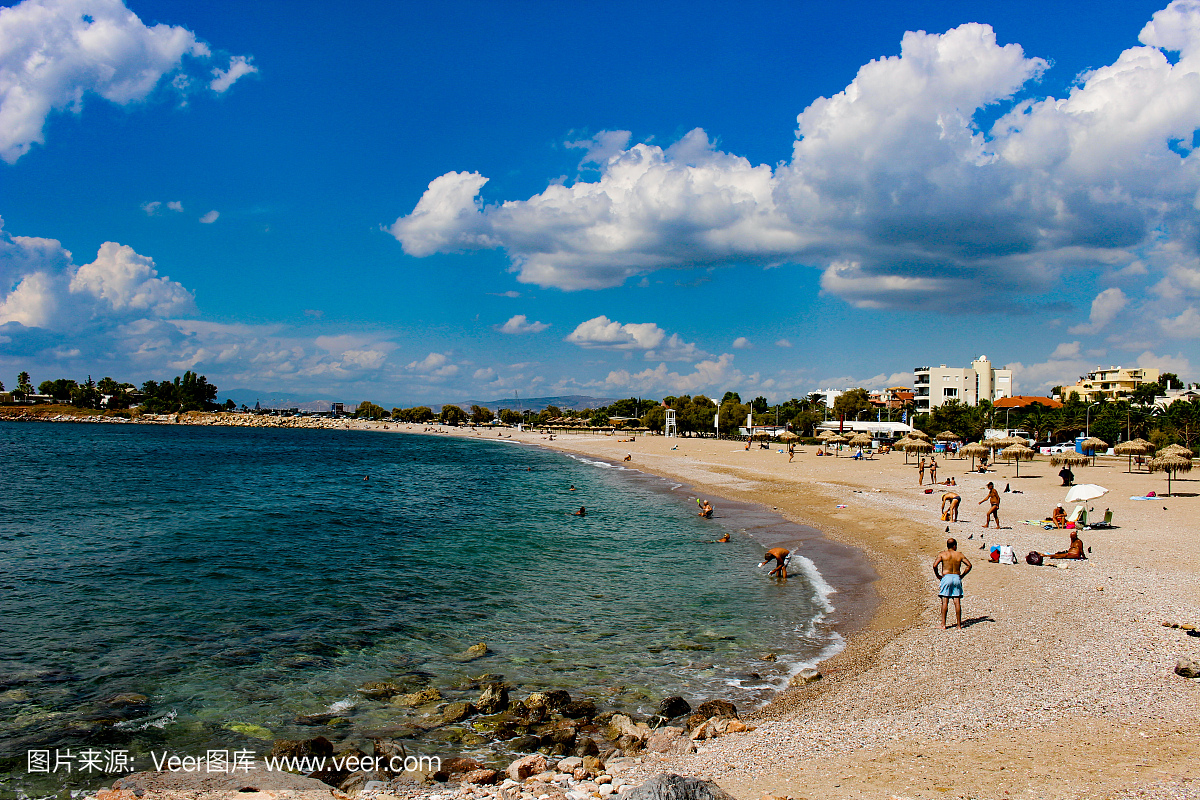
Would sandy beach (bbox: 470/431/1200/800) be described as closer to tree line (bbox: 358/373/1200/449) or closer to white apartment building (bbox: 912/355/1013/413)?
tree line (bbox: 358/373/1200/449)

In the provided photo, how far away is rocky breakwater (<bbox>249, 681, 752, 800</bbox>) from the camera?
713 cm

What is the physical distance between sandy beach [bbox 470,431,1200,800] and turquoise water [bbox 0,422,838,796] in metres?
1.86

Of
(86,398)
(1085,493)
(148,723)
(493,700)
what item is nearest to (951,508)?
(1085,493)

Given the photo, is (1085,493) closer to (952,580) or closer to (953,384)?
(952,580)

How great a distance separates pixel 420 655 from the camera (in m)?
12.2

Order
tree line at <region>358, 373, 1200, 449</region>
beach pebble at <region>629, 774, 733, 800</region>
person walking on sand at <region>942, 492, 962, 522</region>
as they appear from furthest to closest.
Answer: tree line at <region>358, 373, 1200, 449</region>, person walking on sand at <region>942, 492, 962, 522</region>, beach pebble at <region>629, 774, 733, 800</region>

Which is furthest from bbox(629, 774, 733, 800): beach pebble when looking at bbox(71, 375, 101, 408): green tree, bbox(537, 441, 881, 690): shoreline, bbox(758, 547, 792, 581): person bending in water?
bbox(71, 375, 101, 408): green tree

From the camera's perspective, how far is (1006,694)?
8781 mm

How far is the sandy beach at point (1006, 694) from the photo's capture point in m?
6.38

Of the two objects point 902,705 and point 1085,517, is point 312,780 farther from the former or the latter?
point 1085,517

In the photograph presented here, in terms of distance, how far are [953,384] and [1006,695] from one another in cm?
14322

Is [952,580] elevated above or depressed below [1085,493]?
below

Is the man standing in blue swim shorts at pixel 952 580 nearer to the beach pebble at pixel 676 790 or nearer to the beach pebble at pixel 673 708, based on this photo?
the beach pebble at pixel 673 708

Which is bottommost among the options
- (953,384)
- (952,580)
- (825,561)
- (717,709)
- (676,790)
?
A: (825,561)
